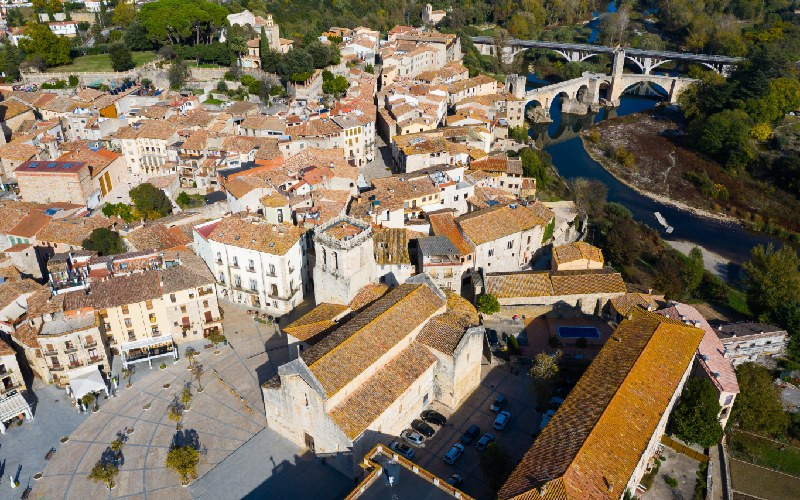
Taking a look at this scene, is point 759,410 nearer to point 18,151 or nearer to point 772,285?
point 772,285

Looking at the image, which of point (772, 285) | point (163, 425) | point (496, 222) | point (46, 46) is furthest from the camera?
point (46, 46)

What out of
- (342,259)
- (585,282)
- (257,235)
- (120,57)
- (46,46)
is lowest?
(585,282)

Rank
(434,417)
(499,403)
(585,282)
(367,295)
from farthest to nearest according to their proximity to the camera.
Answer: (585,282)
(367,295)
(499,403)
(434,417)

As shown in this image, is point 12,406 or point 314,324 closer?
point 12,406

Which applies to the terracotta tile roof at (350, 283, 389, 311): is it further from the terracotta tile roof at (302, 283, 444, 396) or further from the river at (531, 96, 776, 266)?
the river at (531, 96, 776, 266)

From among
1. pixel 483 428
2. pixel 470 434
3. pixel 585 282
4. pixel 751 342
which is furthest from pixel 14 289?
pixel 751 342

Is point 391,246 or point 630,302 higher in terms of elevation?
point 391,246

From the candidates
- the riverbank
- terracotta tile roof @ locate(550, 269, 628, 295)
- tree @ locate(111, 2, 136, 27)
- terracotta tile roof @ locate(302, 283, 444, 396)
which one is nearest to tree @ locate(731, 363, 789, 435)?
terracotta tile roof @ locate(550, 269, 628, 295)
